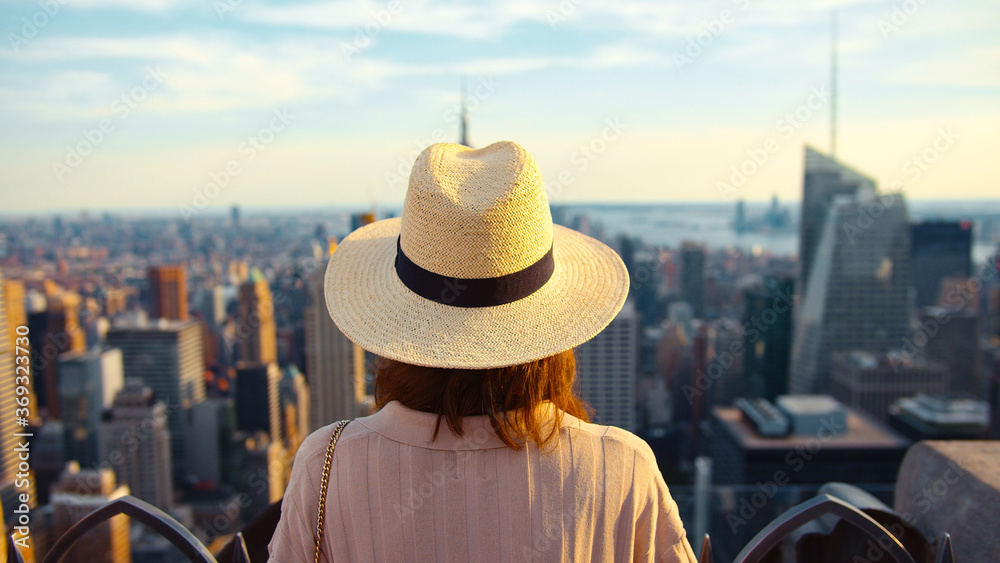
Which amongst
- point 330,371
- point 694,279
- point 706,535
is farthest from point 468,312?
point 694,279

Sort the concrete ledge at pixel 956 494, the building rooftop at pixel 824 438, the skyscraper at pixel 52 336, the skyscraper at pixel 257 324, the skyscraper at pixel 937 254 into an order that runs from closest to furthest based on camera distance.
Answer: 1. the concrete ledge at pixel 956 494
2. the skyscraper at pixel 52 336
3. the building rooftop at pixel 824 438
4. the skyscraper at pixel 257 324
5. the skyscraper at pixel 937 254

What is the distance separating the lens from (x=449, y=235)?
28.1 inches

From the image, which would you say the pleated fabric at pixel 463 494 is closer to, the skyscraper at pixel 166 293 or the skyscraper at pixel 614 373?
the skyscraper at pixel 614 373

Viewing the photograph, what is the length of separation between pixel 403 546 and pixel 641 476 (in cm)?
27

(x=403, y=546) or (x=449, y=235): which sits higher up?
(x=449, y=235)

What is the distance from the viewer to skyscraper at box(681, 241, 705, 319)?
29.1m

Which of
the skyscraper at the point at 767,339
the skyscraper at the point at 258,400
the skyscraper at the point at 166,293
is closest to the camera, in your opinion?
the skyscraper at the point at 258,400

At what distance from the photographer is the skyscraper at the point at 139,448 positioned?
54.1 feet

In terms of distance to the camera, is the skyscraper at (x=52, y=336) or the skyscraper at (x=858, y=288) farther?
the skyscraper at (x=858, y=288)

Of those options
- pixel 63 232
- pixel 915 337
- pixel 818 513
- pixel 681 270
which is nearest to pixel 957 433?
pixel 915 337

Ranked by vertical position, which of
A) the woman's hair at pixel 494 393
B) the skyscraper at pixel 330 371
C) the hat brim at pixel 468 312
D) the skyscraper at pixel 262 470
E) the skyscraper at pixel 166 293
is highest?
the hat brim at pixel 468 312

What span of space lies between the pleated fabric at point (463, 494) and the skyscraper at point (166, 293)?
79.3 ft

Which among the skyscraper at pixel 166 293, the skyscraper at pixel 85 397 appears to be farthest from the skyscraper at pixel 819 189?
the skyscraper at pixel 85 397

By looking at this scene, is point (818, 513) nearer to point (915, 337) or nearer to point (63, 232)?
point (63, 232)
